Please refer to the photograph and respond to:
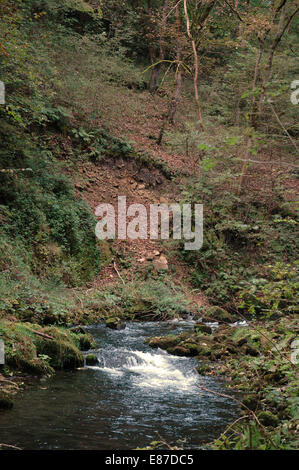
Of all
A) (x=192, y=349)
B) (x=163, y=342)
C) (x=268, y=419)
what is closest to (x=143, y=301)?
(x=163, y=342)

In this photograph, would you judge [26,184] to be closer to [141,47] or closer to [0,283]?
[0,283]

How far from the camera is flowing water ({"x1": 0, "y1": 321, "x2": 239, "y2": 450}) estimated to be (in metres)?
4.28

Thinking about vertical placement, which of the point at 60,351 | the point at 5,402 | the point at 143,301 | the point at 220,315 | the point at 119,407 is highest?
the point at 5,402

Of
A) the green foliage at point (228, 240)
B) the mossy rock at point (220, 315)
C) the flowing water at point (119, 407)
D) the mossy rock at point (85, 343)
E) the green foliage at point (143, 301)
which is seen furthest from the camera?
the green foliage at point (228, 240)

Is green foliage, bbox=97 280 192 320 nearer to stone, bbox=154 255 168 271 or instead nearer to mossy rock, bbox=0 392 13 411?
stone, bbox=154 255 168 271

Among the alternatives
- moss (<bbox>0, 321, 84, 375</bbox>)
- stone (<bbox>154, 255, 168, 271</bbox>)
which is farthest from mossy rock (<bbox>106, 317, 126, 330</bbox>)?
stone (<bbox>154, 255, 168, 271</bbox>)

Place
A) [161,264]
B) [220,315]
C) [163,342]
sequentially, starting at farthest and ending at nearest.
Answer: [161,264] → [220,315] → [163,342]

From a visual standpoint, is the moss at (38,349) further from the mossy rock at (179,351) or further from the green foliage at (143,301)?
the green foliage at (143,301)

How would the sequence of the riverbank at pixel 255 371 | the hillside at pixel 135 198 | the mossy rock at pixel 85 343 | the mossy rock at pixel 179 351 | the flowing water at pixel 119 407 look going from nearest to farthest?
1. the riverbank at pixel 255 371
2. the flowing water at pixel 119 407
3. the hillside at pixel 135 198
4. the mossy rock at pixel 85 343
5. the mossy rock at pixel 179 351

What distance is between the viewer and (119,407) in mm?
5359

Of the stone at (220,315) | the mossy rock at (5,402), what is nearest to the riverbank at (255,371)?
the stone at (220,315)

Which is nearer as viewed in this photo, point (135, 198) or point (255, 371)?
point (255, 371)

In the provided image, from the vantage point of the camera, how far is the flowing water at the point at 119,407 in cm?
428

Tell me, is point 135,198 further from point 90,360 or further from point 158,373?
point 158,373
